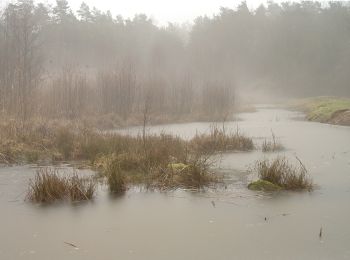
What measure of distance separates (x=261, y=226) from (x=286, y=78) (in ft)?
116

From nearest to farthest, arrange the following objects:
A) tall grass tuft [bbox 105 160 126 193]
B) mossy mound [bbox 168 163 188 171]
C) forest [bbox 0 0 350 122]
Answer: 1. tall grass tuft [bbox 105 160 126 193]
2. mossy mound [bbox 168 163 188 171]
3. forest [bbox 0 0 350 122]

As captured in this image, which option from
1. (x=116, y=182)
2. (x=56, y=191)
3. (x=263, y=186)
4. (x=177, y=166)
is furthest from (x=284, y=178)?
(x=56, y=191)

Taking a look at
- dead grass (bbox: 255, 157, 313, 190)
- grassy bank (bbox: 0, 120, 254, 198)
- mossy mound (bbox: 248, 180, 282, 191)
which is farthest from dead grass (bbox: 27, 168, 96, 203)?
dead grass (bbox: 255, 157, 313, 190)

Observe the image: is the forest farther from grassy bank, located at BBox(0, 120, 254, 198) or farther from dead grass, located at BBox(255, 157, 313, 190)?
dead grass, located at BBox(255, 157, 313, 190)

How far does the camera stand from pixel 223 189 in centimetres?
561

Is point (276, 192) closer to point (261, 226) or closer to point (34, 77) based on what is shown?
point (261, 226)

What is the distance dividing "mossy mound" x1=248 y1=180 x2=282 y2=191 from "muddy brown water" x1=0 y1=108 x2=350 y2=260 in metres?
0.14

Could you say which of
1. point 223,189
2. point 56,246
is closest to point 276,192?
point 223,189

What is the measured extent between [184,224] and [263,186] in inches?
65.1

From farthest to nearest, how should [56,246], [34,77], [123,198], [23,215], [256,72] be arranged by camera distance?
[256,72] → [34,77] → [123,198] → [23,215] → [56,246]

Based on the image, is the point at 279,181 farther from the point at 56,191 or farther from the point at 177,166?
the point at 56,191

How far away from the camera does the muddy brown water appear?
3602mm

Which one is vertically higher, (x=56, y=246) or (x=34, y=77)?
(x=34, y=77)

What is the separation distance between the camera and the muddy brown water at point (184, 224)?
360 centimetres
